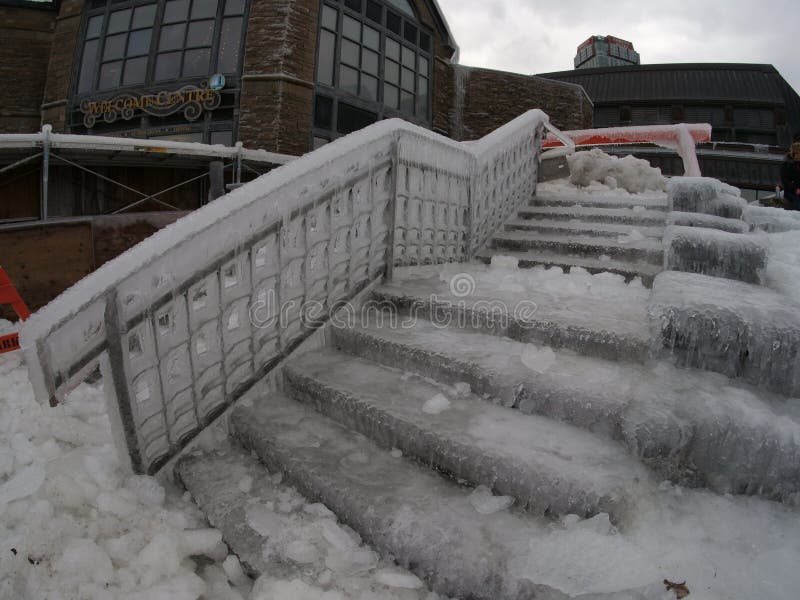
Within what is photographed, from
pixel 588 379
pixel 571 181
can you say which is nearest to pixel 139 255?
pixel 588 379

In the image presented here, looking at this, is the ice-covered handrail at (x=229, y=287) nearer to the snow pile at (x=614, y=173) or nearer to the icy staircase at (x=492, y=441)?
the icy staircase at (x=492, y=441)

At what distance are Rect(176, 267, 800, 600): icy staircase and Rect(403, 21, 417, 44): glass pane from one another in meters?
13.6

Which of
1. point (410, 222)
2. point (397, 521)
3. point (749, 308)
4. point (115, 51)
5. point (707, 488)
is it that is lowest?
point (397, 521)

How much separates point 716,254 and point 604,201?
105 inches

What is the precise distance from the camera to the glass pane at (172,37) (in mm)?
11312

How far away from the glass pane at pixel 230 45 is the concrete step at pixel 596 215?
30.1ft

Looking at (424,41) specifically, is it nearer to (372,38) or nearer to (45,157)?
(372,38)

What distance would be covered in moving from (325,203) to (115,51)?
13179 millimetres

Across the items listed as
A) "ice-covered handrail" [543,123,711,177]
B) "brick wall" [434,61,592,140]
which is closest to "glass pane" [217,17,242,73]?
"brick wall" [434,61,592,140]

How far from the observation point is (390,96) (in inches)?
516

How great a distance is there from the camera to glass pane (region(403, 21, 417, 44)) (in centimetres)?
1351

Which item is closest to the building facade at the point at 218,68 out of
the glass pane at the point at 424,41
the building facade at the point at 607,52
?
the glass pane at the point at 424,41

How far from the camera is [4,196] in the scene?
641cm

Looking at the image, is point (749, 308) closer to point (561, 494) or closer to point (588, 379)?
point (588, 379)
